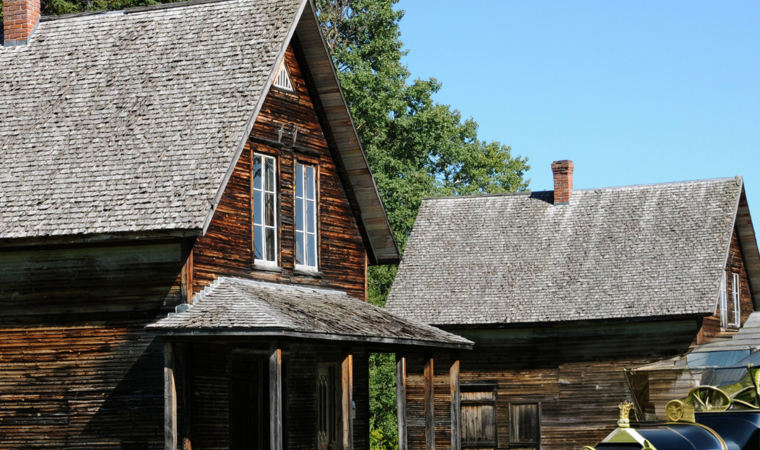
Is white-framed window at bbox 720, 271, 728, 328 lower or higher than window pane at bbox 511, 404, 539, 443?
higher

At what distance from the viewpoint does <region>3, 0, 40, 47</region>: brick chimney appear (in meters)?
23.2

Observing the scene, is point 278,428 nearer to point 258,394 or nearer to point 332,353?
point 258,394

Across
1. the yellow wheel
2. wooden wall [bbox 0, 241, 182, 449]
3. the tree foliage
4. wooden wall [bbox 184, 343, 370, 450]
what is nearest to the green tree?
the tree foliage

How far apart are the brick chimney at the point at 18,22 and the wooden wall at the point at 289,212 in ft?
17.5

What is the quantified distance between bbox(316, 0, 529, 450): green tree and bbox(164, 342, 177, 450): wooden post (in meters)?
25.8

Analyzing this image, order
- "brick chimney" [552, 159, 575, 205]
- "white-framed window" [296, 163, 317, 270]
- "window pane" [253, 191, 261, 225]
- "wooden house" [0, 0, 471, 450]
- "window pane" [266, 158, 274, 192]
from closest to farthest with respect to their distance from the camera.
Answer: "wooden house" [0, 0, 471, 450] < "window pane" [253, 191, 261, 225] < "window pane" [266, 158, 274, 192] < "white-framed window" [296, 163, 317, 270] < "brick chimney" [552, 159, 575, 205]

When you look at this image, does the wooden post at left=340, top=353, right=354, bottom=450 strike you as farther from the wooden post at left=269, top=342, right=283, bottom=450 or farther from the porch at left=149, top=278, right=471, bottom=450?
the wooden post at left=269, top=342, right=283, bottom=450

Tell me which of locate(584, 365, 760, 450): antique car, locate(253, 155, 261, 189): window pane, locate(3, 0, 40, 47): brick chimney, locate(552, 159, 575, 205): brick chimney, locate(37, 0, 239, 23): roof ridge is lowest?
locate(584, 365, 760, 450): antique car

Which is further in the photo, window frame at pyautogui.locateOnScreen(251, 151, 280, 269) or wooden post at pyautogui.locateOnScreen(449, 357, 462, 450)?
wooden post at pyautogui.locateOnScreen(449, 357, 462, 450)

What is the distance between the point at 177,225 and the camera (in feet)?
59.3

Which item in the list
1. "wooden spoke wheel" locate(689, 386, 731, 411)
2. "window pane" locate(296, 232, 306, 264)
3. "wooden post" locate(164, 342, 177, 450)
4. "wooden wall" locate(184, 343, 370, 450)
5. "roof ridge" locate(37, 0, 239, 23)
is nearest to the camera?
"wooden spoke wheel" locate(689, 386, 731, 411)

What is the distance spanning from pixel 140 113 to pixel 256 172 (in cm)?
238

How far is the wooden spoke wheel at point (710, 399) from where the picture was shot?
15164 mm

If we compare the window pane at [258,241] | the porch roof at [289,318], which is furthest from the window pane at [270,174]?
the porch roof at [289,318]
